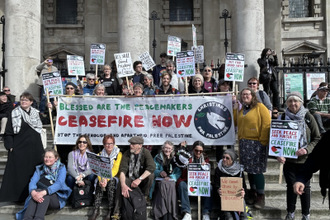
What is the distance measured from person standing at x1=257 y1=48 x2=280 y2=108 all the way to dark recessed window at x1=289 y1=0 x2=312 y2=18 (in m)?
9.95

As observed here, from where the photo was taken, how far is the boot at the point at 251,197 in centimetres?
619

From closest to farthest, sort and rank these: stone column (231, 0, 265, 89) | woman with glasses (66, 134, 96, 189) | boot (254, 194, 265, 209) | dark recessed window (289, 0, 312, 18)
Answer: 1. boot (254, 194, 265, 209)
2. woman with glasses (66, 134, 96, 189)
3. stone column (231, 0, 265, 89)
4. dark recessed window (289, 0, 312, 18)

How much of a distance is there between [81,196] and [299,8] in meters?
17.6

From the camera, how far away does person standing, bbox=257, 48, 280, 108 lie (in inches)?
409

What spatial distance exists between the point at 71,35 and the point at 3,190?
1423 centimetres

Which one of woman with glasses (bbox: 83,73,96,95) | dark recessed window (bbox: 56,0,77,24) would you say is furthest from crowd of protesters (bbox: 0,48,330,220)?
dark recessed window (bbox: 56,0,77,24)

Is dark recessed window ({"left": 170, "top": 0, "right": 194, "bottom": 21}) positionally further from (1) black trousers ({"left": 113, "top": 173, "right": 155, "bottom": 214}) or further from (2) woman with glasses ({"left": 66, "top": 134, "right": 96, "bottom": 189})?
(1) black trousers ({"left": 113, "top": 173, "right": 155, "bottom": 214})

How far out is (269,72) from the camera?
34.2 ft

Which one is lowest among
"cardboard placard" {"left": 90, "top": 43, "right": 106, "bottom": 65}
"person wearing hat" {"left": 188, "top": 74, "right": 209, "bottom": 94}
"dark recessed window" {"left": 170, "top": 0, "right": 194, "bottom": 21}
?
"person wearing hat" {"left": 188, "top": 74, "right": 209, "bottom": 94}

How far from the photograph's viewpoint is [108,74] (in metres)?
9.18

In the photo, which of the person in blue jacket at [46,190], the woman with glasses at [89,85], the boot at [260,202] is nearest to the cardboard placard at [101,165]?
the person in blue jacket at [46,190]

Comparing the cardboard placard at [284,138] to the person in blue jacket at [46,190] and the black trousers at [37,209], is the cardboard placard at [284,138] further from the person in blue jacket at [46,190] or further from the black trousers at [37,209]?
the black trousers at [37,209]

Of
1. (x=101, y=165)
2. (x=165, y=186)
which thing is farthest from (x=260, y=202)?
(x=101, y=165)

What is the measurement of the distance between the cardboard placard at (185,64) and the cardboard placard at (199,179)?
3.23 metres
